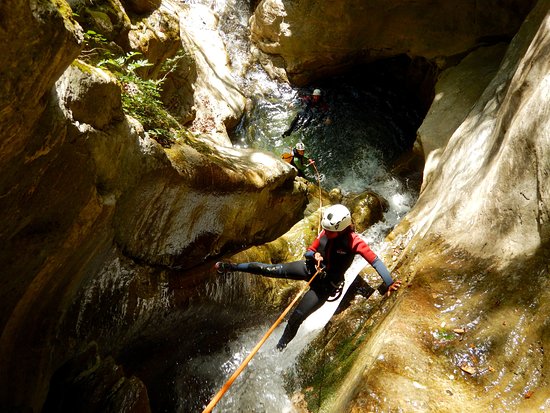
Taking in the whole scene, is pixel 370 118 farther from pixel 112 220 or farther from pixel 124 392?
pixel 124 392

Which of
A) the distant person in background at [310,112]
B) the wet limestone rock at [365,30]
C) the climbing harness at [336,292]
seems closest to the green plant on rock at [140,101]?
the climbing harness at [336,292]

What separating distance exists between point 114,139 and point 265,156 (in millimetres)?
4624

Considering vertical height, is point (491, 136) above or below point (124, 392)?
above

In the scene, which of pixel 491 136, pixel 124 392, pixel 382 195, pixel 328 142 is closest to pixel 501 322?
pixel 491 136

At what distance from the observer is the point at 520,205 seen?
387cm

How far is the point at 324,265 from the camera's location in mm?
5625

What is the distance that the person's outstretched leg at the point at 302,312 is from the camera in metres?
5.60

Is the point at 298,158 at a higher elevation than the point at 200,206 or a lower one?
higher

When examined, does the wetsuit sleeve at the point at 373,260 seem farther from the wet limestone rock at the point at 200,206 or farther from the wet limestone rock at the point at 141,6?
the wet limestone rock at the point at 141,6

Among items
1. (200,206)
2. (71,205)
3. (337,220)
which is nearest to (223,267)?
(200,206)

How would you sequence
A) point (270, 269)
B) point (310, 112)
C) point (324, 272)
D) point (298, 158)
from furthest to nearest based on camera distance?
1. point (310, 112)
2. point (298, 158)
3. point (270, 269)
4. point (324, 272)

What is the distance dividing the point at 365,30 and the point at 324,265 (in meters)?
9.26

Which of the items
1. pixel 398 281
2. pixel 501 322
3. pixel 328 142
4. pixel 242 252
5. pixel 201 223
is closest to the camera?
pixel 501 322

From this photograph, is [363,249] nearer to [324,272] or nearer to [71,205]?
[324,272]
